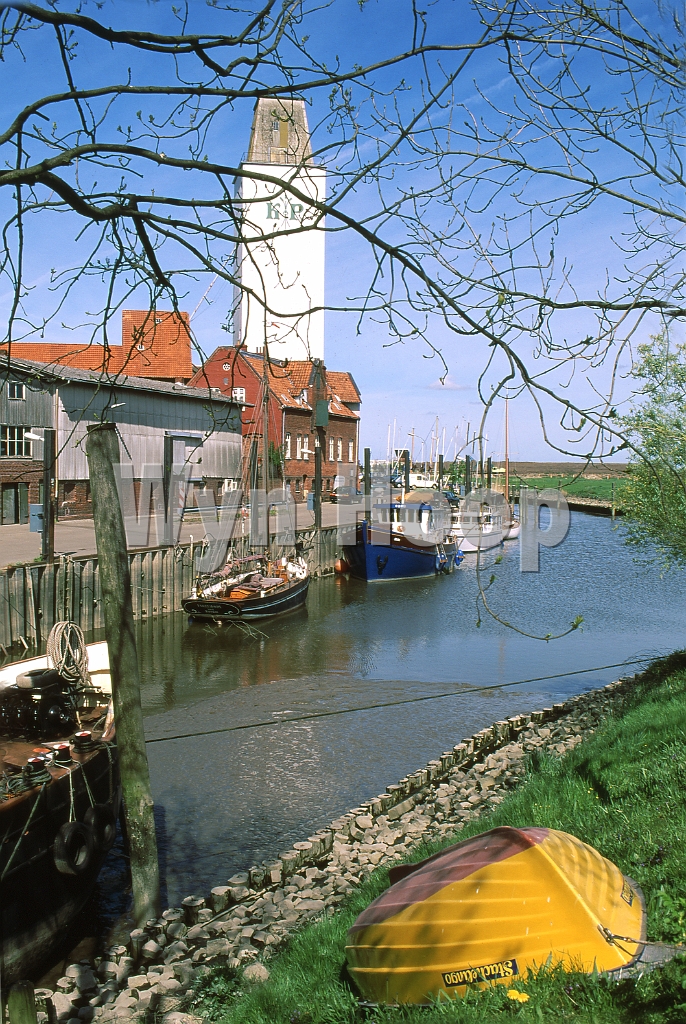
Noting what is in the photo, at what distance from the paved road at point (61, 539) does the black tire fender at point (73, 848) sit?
48.4ft

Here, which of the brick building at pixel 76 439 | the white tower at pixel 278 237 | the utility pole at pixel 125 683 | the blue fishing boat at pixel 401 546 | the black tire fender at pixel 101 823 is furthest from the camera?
the blue fishing boat at pixel 401 546

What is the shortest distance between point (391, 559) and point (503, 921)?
33.5 metres

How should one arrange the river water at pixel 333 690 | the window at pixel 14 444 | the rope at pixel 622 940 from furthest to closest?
1. the window at pixel 14 444
2. the river water at pixel 333 690
3. the rope at pixel 622 940

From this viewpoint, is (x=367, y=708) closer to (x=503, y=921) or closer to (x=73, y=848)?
(x=73, y=848)

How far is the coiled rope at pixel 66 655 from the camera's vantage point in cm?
974

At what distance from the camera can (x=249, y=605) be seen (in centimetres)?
2605

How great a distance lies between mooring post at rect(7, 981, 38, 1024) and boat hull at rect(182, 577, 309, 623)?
20.0 meters

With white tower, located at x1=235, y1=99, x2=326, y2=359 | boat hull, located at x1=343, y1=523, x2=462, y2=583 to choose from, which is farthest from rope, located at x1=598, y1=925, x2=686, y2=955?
boat hull, located at x1=343, y1=523, x2=462, y2=583

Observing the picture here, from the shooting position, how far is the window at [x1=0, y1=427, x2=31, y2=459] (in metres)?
32.1

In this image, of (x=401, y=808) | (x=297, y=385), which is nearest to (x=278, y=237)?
(x=401, y=808)

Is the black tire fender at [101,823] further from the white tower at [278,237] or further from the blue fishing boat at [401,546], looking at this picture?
the blue fishing boat at [401,546]

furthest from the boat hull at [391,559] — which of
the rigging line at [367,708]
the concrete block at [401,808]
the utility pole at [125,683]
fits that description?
the utility pole at [125,683]

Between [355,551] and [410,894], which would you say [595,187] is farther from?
[355,551]

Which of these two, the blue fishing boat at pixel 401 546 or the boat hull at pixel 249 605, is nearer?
the boat hull at pixel 249 605
